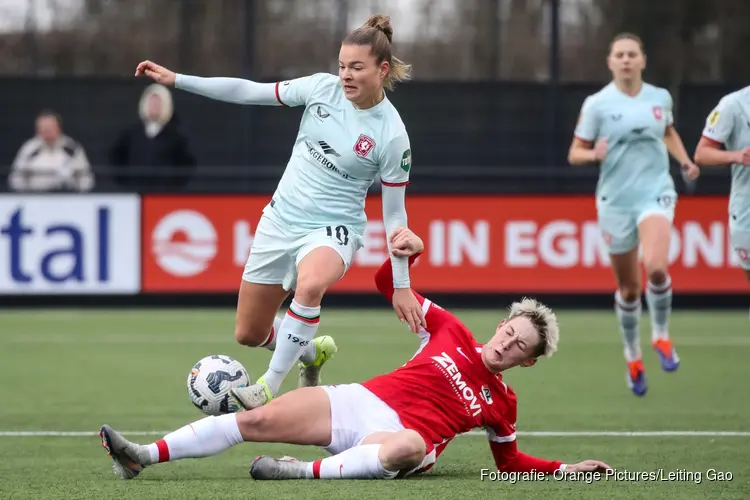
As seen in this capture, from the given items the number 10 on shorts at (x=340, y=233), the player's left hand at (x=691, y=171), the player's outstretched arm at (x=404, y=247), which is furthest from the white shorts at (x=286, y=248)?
the player's left hand at (x=691, y=171)

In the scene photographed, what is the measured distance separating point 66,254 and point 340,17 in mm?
4701

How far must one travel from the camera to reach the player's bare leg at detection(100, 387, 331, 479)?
606 cm

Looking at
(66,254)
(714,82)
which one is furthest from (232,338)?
(714,82)

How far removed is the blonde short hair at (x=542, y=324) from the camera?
20.5ft

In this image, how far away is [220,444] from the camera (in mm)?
6098

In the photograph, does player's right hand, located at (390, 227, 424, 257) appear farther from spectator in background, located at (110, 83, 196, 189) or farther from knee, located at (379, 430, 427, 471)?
spectator in background, located at (110, 83, 196, 189)

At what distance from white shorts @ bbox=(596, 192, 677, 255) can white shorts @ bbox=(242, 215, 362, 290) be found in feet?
10.4

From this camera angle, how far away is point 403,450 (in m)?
6.04

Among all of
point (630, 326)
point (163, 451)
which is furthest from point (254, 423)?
point (630, 326)

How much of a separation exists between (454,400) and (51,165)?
34.5 ft

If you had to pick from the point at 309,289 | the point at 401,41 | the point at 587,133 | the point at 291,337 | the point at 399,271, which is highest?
the point at 401,41

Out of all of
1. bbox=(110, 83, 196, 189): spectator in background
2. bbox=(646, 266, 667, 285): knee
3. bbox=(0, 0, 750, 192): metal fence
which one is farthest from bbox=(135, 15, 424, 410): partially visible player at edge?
bbox=(0, 0, 750, 192): metal fence

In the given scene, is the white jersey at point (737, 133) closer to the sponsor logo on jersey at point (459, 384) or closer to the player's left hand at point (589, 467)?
the player's left hand at point (589, 467)

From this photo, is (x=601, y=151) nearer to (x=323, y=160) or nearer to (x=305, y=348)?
(x=323, y=160)
